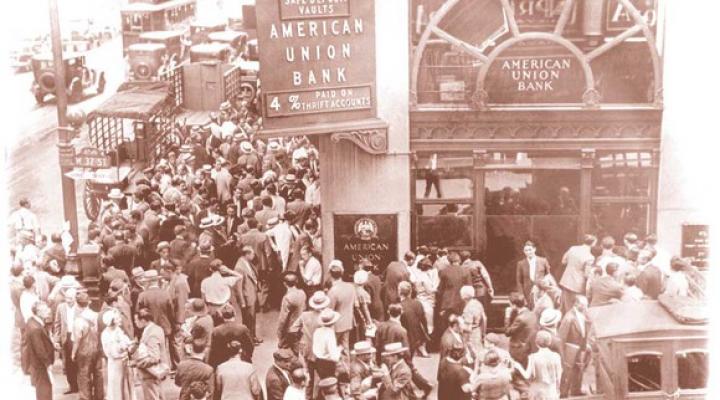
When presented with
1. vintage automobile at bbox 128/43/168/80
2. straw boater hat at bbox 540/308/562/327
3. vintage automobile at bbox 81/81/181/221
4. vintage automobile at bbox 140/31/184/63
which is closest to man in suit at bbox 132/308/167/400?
straw boater hat at bbox 540/308/562/327

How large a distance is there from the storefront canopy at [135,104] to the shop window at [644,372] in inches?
622

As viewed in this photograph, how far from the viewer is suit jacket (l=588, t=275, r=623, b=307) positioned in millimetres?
14562

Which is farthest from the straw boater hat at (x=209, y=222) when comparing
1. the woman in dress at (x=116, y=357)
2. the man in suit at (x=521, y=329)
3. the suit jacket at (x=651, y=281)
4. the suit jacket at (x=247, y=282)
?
the suit jacket at (x=651, y=281)

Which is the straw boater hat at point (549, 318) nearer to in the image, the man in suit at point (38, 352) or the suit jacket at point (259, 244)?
the suit jacket at point (259, 244)

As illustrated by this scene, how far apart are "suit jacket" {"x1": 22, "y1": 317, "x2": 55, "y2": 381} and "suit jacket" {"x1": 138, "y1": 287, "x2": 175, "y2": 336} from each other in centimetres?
147

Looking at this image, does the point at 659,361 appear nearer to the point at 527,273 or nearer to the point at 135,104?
the point at 527,273

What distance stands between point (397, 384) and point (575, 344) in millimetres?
2870

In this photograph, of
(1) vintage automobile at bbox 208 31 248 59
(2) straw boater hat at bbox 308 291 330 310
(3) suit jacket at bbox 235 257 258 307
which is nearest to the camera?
(2) straw boater hat at bbox 308 291 330 310

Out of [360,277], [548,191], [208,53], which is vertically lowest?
[360,277]

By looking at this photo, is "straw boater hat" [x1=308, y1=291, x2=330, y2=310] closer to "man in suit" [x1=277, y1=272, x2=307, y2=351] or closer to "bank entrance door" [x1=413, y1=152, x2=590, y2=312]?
"man in suit" [x1=277, y1=272, x2=307, y2=351]

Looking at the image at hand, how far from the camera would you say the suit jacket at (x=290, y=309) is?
573 inches

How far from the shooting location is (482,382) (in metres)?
12.2

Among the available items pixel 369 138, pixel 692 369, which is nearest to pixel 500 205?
pixel 369 138

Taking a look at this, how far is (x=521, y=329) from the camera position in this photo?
45.4 feet
